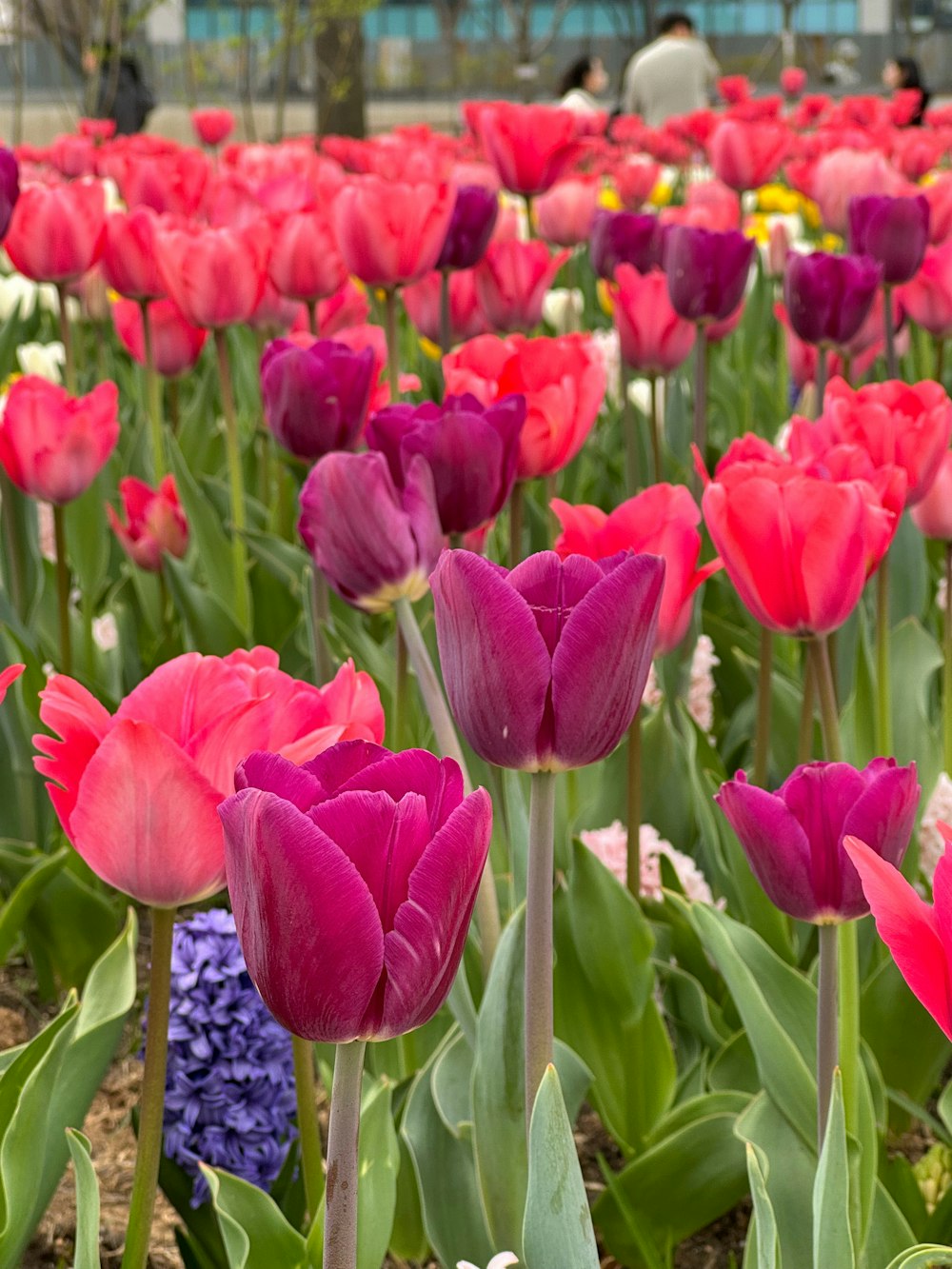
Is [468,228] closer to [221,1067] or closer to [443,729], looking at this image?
[443,729]

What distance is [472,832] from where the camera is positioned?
63 cm

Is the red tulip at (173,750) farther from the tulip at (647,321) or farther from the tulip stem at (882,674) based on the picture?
the tulip at (647,321)

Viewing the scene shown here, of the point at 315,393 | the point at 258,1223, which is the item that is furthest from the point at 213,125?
the point at 258,1223

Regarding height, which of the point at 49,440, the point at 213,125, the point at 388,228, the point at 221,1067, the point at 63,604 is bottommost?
the point at 221,1067

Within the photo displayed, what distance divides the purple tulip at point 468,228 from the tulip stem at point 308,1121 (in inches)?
56.3

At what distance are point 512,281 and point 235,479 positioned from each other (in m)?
0.60

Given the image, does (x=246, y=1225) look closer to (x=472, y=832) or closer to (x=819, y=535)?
(x=472, y=832)

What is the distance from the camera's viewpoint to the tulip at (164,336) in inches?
101

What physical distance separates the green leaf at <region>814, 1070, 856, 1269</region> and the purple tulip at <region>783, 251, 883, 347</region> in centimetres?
135

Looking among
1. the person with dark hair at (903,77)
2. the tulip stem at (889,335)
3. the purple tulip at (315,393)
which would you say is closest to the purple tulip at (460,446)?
the purple tulip at (315,393)

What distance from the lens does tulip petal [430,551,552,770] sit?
78cm

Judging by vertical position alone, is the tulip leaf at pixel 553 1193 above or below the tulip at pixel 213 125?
below

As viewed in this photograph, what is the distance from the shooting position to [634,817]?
1.45 meters

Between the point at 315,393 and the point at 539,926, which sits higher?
the point at 315,393
